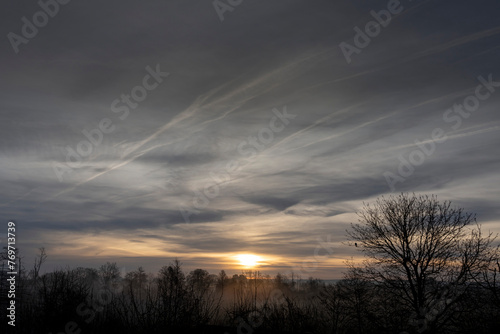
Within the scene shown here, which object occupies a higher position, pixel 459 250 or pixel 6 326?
pixel 459 250

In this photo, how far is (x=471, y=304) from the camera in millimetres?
49312

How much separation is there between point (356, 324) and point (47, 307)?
44.7m

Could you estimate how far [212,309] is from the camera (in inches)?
1059

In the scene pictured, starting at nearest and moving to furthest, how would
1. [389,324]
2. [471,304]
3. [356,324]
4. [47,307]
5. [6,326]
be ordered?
[47,307] < [6,326] < [471,304] < [389,324] < [356,324]

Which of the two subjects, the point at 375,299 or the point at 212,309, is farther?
the point at 375,299

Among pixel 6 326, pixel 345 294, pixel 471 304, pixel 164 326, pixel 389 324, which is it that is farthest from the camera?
Answer: pixel 345 294

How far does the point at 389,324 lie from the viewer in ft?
178

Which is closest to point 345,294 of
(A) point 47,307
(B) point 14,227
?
(A) point 47,307

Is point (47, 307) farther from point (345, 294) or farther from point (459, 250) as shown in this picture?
point (459, 250)

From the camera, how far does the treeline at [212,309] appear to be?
19.3m

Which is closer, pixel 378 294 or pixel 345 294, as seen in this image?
pixel 378 294

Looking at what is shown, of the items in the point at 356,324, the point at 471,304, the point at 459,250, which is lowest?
the point at 356,324

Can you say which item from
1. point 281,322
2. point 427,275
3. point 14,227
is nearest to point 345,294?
point 427,275

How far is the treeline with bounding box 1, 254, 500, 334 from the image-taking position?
19297 mm
